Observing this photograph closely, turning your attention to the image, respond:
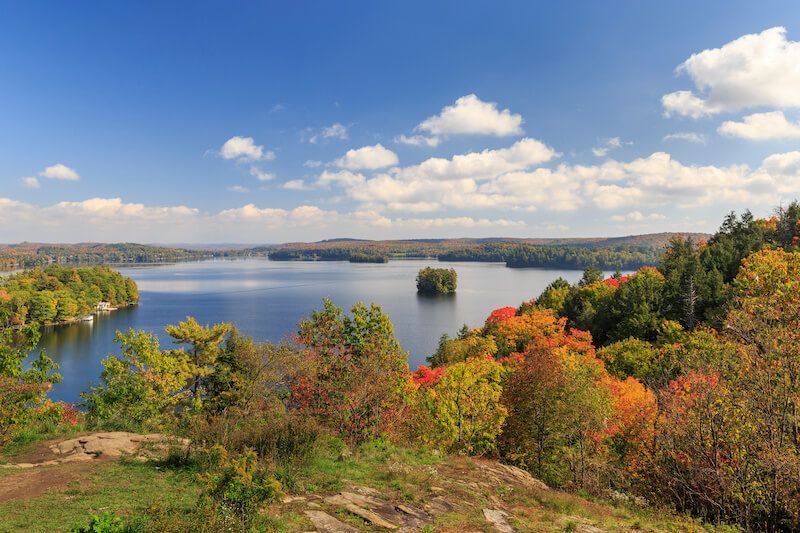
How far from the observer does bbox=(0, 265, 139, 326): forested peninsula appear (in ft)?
294

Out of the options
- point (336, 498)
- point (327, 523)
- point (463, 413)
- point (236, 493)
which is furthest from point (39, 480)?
point (463, 413)

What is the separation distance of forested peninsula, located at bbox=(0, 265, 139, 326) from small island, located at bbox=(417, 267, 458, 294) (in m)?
83.1

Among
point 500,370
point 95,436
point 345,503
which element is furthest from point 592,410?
point 95,436

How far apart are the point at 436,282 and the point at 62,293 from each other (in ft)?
315

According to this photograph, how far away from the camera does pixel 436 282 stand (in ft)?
454

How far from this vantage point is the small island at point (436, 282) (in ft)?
451

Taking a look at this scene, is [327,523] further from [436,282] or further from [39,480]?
[436,282]

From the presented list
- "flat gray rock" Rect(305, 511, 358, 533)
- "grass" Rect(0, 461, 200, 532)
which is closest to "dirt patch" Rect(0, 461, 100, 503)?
"grass" Rect(0, 461, 200, 532)

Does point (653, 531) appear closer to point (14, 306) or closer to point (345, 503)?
point (345, 503)

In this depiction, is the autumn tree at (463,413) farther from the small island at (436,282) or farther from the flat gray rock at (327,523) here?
the small island at (436,282)

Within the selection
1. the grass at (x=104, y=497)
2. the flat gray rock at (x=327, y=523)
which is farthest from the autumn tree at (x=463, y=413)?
the grass at (x=104, y=497)

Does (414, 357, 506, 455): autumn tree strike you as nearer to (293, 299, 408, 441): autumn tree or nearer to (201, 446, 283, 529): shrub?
(293, 299, 408, 441): autumn tree

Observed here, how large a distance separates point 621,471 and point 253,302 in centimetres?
10837

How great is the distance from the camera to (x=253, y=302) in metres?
116
